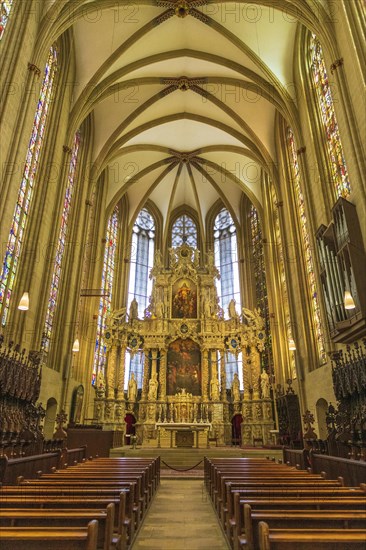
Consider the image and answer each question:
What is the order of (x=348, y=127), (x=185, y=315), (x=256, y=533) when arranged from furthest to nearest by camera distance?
1. (x=185, y=315)
2. (x=348, y=127)
3. (x=256, y=533)

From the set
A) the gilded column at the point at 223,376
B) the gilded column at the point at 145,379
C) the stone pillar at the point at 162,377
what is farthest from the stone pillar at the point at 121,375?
the gilded column at the point at 223,376

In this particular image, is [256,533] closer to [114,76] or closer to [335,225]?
[335,225]

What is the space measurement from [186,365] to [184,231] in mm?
12267

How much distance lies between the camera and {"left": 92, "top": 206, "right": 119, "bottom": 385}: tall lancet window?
883 inches

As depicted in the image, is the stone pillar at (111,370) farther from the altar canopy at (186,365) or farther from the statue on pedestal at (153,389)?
the statue on pedestal at (153,389)

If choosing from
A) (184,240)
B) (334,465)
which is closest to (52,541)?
(334,465)

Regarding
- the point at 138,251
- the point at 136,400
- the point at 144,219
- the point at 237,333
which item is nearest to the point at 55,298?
the point at 136,400

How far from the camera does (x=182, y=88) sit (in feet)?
67.4

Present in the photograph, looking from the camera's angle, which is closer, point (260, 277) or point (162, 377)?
point (162, 377)

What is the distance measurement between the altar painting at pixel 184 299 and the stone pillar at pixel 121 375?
3792mm

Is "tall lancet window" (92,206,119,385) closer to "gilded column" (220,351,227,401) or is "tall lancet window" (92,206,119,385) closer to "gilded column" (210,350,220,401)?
"gilded column" (210,350,220,401)

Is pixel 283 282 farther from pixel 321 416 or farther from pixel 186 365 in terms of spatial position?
pixel 321 416

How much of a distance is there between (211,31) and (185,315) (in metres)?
14.9

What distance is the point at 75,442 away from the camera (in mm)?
13648
